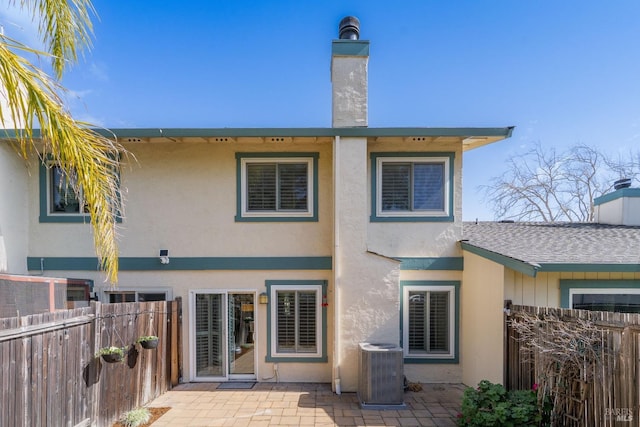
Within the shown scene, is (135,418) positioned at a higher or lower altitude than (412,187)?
lower

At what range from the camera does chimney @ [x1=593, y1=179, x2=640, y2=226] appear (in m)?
7.76

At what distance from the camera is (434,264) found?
6719 millimetres

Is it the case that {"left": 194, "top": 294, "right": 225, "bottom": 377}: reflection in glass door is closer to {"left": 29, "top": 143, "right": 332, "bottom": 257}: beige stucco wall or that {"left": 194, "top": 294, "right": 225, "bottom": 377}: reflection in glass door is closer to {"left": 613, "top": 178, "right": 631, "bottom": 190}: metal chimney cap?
{"left": 29, "top": 143, "right": 332, "bottom": 257}: beige stucco wall

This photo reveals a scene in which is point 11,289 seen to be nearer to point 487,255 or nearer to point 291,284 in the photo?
point 291,284

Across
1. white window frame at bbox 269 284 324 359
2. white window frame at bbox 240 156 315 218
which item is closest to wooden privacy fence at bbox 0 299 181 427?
white window frame at bbox 269 284 324 359

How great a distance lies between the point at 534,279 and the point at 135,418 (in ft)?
22.3

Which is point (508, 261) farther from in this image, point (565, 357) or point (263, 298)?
point (263, 298)

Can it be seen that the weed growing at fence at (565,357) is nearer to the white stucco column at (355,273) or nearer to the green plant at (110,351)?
the white stucco column at (355,273)

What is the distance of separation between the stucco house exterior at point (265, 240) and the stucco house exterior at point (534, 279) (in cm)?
26

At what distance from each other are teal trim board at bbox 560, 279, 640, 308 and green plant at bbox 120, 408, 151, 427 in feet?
23.1

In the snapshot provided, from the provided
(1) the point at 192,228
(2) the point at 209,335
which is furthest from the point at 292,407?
(1) the point at 192,228

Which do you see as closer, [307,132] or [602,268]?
[602,268]

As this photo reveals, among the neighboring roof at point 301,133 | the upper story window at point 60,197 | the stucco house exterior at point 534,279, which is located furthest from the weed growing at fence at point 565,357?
the upper story window at point 60,197

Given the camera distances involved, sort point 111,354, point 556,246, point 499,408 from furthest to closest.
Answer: point 556,246, point 111,354, point 499,408
